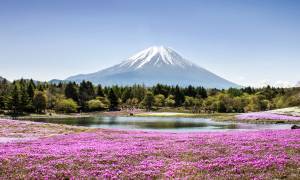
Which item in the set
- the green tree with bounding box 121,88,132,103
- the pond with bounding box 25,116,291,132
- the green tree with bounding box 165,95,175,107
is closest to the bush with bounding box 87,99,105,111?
the green tree with bounding box 121,88,132,103

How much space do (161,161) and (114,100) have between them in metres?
140

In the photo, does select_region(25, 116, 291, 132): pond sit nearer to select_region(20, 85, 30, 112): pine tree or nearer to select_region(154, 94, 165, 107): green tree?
select_region(20, 85, 30, 112): pine tree

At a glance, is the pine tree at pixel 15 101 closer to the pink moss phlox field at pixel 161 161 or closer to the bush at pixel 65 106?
the bush at pixel 65 106

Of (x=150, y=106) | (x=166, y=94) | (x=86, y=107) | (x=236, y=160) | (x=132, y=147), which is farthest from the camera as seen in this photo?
(x=166, y=94)

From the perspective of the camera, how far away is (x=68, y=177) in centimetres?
1620

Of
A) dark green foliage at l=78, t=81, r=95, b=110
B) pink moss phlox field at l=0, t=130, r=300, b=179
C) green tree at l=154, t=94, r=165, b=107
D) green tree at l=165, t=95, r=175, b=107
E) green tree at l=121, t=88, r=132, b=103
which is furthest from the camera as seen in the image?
green tree at l=121, t=88, r=132, b=103

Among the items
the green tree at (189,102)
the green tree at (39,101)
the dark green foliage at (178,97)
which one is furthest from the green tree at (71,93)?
the dark green foliage at (178,97)

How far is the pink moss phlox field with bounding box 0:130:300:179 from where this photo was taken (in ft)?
53.4

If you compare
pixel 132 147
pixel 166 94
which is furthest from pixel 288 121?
pixel 166 94

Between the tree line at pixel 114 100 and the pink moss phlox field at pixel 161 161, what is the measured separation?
98557mm

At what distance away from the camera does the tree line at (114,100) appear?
11867cm

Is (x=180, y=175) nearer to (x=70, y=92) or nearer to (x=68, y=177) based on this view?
(x=68, y=177)

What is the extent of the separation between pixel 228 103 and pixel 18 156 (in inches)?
4803

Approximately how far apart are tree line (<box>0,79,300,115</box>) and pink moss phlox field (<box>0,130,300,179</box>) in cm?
9856
